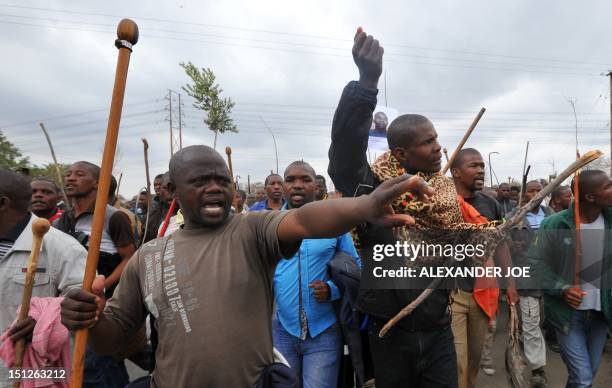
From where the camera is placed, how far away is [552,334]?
5074mm

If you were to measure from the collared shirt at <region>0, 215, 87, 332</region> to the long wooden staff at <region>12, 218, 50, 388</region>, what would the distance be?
290mm

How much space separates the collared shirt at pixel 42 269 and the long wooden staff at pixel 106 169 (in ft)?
2.90

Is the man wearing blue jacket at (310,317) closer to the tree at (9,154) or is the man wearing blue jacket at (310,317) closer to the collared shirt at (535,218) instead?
the collared shirt at (535,218)

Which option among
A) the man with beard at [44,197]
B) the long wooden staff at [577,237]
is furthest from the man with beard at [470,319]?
the man with beard at [44,197]

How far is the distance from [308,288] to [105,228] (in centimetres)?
164

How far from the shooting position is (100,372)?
258cm

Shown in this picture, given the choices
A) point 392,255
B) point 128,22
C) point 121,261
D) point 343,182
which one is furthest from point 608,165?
point 121,261

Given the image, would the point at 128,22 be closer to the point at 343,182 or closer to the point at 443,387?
the point at 343,182

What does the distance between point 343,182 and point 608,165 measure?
2.78 metres

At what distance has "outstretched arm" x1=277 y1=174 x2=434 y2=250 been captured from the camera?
1.20 meters

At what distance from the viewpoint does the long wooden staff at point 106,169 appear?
4.40 feet

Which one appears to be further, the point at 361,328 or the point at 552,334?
the point at 552,334

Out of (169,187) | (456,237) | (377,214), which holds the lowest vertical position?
(456,237)

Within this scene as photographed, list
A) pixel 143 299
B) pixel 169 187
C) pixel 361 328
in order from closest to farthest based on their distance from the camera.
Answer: pixel 143 299
pixel 169 187
pixel 361 328
